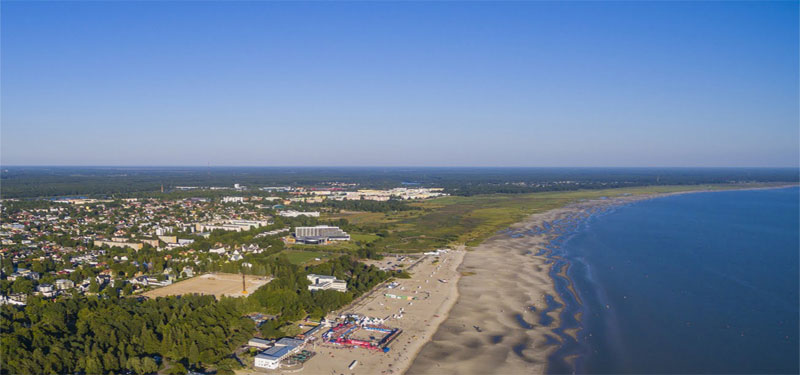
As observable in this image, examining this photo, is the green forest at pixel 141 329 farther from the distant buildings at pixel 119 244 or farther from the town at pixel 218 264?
the distant buildings at pixel 119 244

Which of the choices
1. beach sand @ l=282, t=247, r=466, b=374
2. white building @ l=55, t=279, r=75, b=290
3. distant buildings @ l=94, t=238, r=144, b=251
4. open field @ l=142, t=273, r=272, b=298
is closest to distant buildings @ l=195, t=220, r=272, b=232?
distant buildings @ l=94, t=238, r=144, b=251

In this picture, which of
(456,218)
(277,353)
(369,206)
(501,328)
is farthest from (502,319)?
(369,206)

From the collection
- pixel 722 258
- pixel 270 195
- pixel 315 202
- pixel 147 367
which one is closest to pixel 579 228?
pixel 722 258

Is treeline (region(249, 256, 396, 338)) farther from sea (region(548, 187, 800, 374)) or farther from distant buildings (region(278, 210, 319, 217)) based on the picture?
distant buildings (region(278, 210, 319, 217))

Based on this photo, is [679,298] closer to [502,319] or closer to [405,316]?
[502,319]

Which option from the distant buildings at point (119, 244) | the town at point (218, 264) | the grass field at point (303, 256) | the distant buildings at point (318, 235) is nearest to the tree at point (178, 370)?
the town at point (218, 264)
